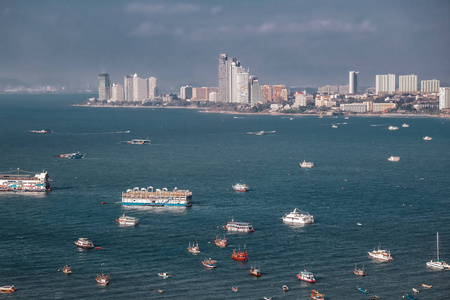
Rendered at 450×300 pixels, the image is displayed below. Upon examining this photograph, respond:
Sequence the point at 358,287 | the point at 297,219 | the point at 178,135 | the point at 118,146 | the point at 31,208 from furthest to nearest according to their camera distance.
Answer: the point at 178,135 → the point at 118,146 → the point at 31,208 → the point at 297,219 → the point at 358,287

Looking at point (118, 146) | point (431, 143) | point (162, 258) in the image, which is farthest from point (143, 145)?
point (162, 258)

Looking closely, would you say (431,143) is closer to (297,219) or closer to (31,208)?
(297,219)

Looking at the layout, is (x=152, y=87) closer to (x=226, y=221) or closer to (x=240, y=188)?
(x=240, y=188)

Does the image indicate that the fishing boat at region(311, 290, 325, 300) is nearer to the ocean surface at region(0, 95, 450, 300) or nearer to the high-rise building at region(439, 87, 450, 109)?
the ocean surface at region(0, 95, 450, 300)

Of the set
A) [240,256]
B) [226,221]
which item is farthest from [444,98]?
[240,256]

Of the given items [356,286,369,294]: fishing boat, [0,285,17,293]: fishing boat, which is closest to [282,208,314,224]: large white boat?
[356,286,369,294]: fishing boat
